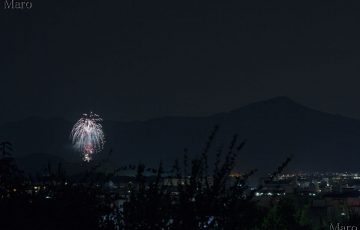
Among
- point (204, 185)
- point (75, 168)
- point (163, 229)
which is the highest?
point (75, 168)

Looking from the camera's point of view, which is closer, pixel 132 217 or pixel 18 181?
pixel 132 217

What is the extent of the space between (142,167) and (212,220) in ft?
4.14

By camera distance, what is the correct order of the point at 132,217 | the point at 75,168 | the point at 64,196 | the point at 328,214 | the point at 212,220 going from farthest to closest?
the point at 75,168 → the point at 328,214 → the point at 64,196 → the point at 132,217 → the point at 212,220

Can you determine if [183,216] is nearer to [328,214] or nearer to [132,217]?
[132,217]

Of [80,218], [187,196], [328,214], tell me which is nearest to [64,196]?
[80,218]

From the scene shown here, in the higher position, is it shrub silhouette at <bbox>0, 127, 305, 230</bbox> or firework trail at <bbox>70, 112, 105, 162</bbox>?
firework trail at <bbox>70, 112, 105, 162</bbox>

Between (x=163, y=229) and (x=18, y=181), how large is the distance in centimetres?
197

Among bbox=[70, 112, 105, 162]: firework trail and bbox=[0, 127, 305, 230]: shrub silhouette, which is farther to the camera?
bbox=[70, 112, 105, 162]: firework trail

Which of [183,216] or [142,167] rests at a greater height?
[142,167]

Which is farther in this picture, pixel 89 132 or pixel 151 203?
pixel 89 132

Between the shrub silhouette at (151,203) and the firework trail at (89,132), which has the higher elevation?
the firework trail at (89,132)

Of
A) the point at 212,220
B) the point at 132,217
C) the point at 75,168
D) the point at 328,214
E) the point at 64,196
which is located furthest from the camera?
the point at 75,168

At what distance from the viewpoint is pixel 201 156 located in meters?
7.14

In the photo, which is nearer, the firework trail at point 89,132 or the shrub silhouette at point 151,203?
the shrub silhouette at point 151,203
